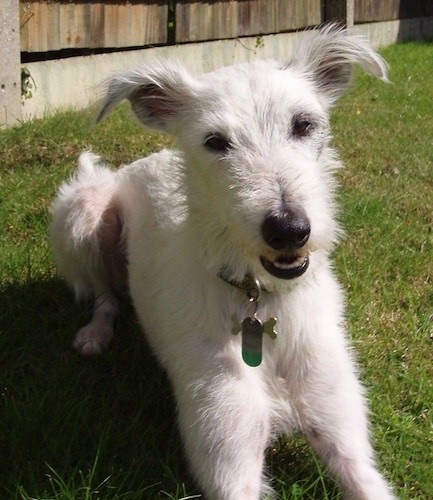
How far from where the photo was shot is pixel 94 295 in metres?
4.83

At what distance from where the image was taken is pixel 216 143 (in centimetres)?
314

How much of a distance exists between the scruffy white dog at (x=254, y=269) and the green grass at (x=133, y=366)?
8.6 inches

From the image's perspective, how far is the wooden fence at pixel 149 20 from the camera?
8.31m

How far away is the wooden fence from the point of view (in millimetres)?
8312

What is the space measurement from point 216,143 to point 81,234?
5.82ft

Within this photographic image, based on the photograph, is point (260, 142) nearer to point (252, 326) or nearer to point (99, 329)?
point (252, 326)

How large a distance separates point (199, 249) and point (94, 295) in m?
1.68

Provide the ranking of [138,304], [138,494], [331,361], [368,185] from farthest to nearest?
[368,185], [138,304], [331,361], [138,494]

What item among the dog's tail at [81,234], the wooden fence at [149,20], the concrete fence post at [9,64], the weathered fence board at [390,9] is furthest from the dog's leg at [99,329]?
the weathered fence board at [390,9]

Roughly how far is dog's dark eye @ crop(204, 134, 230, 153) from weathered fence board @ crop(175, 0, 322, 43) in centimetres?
747

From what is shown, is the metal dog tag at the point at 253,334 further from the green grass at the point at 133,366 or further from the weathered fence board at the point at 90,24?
the weathered fence board at the point at 90,24

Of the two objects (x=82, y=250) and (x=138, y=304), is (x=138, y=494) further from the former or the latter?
(x=82, y=250)

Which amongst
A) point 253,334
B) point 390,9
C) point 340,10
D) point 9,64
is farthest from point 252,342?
point 390,9

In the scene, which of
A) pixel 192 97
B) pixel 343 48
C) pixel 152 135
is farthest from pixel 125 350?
pixel 152 135
